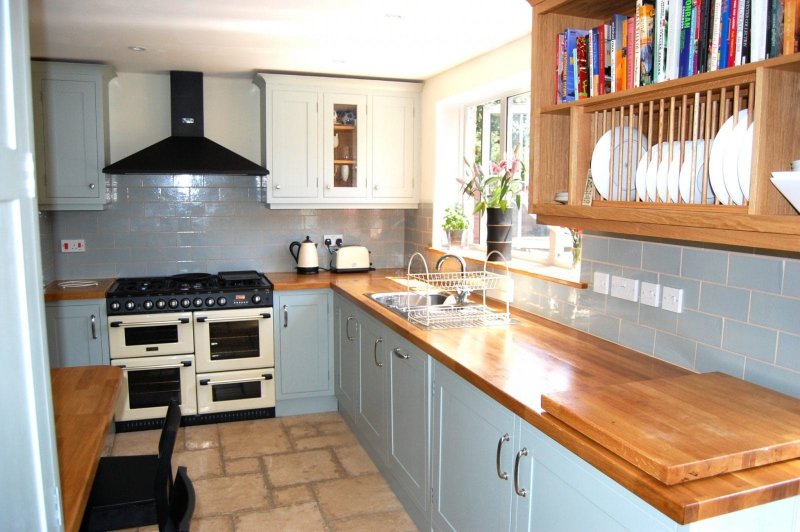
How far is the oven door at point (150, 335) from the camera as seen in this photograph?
4023 mm

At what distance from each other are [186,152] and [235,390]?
161 centimetres

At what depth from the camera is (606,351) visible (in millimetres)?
2557

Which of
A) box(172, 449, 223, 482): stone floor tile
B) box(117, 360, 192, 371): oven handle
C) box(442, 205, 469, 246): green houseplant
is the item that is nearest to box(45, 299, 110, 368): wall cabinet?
box(117, 360, 192, 371): oven handle

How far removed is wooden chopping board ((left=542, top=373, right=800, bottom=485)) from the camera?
147 cm

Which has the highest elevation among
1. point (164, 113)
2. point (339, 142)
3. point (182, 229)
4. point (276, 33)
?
point (276, 33)

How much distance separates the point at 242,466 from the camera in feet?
12.0

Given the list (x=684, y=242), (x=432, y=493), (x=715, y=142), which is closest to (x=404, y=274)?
(x=432, y=493)

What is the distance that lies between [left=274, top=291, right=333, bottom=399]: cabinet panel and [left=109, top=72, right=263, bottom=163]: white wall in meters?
1.16

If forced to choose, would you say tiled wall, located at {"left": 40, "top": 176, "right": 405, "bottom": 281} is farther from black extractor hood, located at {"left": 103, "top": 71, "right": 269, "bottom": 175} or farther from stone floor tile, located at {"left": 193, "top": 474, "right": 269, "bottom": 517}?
stone floor tile, located at {"left": 193, "top": 474, "right": 269, "bottom": 517}

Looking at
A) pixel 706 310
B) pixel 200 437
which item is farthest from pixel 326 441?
pixel 706 310

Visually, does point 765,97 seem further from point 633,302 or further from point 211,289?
point 211,289

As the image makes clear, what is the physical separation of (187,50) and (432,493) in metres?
2.79

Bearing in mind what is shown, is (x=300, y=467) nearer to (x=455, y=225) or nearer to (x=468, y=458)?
(x=468, y=458)

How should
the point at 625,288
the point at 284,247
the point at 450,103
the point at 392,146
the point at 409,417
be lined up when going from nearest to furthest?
the point at 625,288, the point at 409,417, the point at 450,103, the point at 392,146, the point at 284,247
